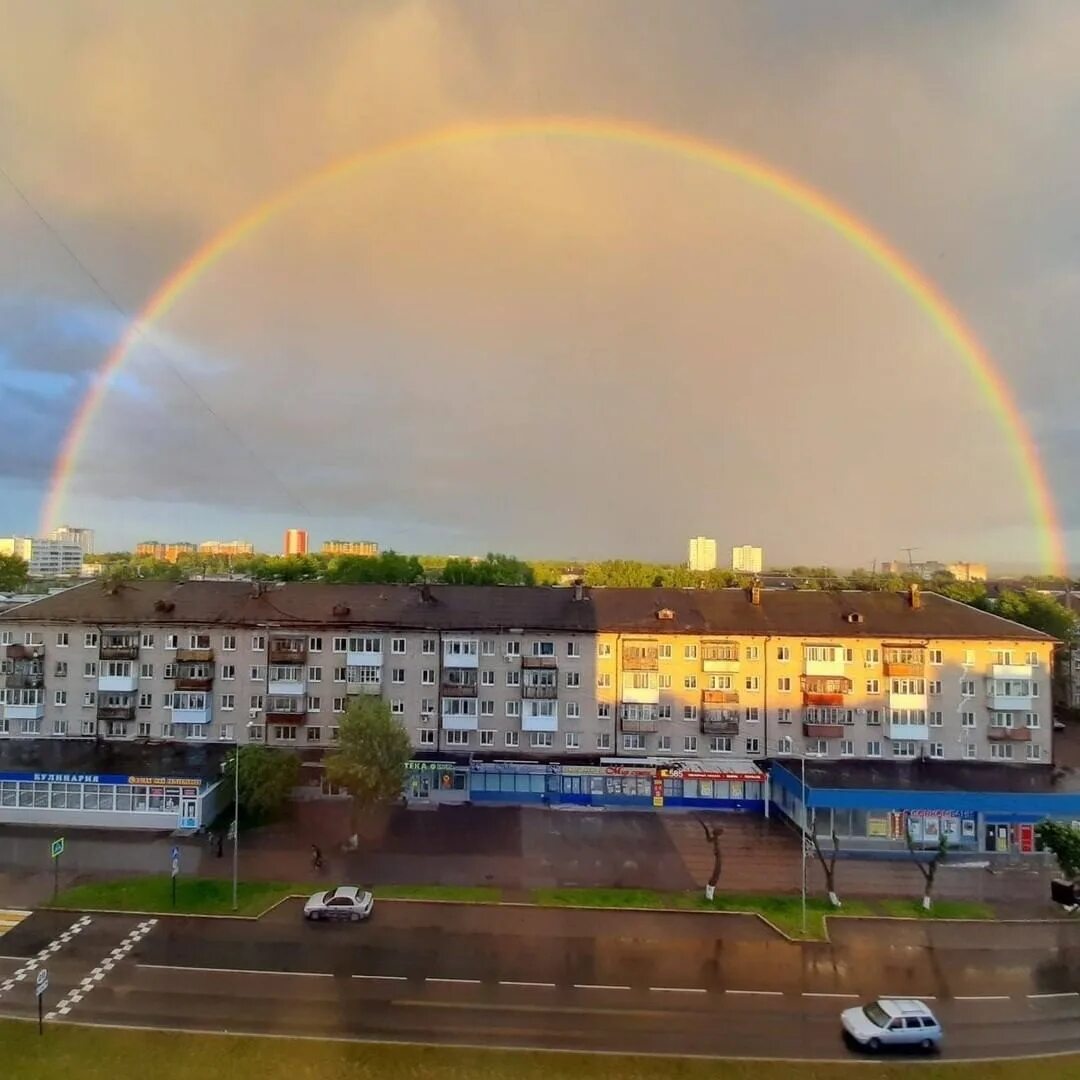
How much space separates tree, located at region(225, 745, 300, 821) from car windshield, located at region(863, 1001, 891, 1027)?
997 inches

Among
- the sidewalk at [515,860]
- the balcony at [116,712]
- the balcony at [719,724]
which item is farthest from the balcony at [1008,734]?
the balcony at [116,712]

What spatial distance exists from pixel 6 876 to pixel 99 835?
482cm

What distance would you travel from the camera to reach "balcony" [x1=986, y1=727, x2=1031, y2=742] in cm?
4100

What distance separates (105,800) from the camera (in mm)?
36250

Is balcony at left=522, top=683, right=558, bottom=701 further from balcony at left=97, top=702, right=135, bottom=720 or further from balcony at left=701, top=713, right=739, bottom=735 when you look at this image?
balcony at left=97, top=702, right=135, bottom=720

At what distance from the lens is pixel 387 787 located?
33.8 meters

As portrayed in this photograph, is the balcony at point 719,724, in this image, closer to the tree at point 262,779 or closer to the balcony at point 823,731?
the balcony at point 823,731

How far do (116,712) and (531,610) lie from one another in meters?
24.0

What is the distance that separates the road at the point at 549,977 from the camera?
67.4 feet

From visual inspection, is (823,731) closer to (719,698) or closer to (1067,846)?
(719,698)

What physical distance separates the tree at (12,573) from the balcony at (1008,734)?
413ft

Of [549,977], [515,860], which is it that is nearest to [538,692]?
[515,860]

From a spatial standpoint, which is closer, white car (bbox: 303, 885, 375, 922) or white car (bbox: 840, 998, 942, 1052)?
white car (bbox: 840, 998, 942, 1052)

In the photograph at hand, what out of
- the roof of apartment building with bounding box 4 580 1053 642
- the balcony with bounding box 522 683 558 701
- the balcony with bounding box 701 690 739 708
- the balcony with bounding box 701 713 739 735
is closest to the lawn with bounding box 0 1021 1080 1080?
the balcony with bounding box 701 713 739 735
